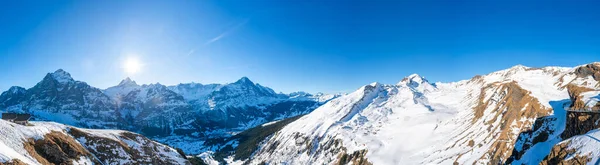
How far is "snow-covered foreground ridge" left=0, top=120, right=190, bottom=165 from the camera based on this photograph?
5569 cm

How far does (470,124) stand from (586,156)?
9758cm

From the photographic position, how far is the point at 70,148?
7394 centimetres

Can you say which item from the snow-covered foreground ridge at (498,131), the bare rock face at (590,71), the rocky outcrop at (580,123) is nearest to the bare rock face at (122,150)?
the snow-covered foreground ridge at (498,131)

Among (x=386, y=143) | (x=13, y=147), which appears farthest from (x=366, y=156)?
(x=13, y=147)

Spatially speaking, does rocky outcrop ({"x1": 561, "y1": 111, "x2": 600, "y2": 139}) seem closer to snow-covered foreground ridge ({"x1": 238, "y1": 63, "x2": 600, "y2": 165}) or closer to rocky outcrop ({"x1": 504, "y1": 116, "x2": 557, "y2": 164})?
snow-covered foreground ridge ({"x1": 238, "y1": 63, "x2": 600, "y2": 165})

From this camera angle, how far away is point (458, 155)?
115 m

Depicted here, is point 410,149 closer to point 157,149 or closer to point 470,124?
point 470,124

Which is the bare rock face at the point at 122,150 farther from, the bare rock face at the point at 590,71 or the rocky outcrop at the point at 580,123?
the bare rock face at the point at 590,71

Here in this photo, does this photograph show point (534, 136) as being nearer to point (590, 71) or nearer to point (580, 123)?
point (580, 123)

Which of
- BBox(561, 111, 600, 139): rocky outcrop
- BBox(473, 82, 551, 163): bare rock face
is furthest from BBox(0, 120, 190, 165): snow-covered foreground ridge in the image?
BBox(473, 82, 551, 163): bare rock face

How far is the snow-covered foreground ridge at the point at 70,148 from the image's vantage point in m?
55.7

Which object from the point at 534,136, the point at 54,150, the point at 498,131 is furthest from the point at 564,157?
the point at 54,150

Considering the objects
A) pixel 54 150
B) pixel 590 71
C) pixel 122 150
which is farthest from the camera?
pixel 590 71

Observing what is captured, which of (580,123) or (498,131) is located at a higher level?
(580,123)
